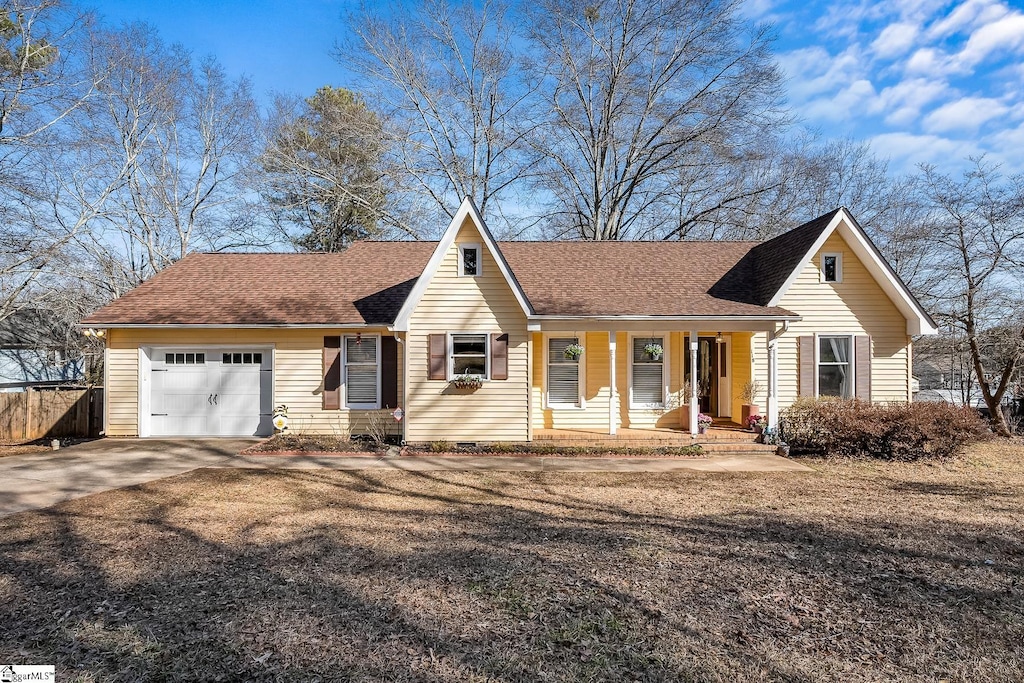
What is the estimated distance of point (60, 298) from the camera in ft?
65.6

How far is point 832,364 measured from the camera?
1362 cm

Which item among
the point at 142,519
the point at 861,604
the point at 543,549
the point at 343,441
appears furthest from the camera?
the point at 343,441

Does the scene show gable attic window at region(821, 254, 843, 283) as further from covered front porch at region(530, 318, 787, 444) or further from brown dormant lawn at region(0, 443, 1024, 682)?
A: brown dormant lawn at region(0, 443, 1024, 682)

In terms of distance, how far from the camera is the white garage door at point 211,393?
13.8 meters

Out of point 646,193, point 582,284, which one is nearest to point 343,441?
point 582,284

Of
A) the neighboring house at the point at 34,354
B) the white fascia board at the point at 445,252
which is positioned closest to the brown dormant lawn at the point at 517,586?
the white fascia board at the point at 445,252

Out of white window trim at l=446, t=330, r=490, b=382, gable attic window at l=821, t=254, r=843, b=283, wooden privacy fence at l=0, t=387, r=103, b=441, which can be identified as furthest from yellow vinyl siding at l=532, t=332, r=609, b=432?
wooden privacy fence at l=0, t=387, r=103, b=441

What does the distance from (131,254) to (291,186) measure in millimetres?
7121

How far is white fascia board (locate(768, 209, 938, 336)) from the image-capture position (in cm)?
1300

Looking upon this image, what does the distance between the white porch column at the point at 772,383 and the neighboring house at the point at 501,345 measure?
0.03 metres

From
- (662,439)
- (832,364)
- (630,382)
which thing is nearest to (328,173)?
(630,382)

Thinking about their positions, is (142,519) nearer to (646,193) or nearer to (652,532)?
(652,532)

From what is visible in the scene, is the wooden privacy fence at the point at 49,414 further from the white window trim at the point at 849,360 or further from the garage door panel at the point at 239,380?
the white window trim at the point at 849,360

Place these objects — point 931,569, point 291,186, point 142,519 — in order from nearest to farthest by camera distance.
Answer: point 931,569 → point 142,519 → point 291,186
